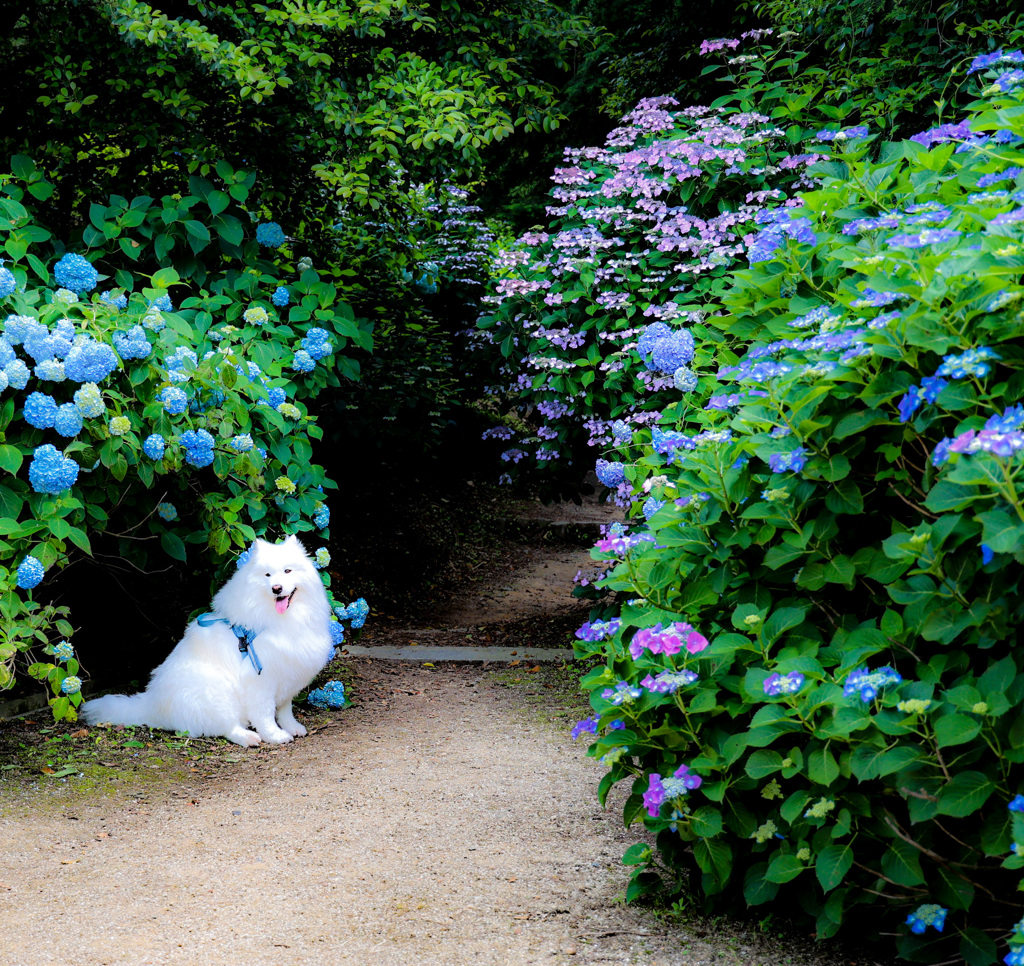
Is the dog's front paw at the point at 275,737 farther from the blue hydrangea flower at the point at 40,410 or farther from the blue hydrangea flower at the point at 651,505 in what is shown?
the blue hydrangea flower at the point at 651,505

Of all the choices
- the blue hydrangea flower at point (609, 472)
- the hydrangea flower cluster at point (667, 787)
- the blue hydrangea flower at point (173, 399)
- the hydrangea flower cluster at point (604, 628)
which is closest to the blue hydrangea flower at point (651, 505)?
the hydrangea flower cluster at point (604, 628)

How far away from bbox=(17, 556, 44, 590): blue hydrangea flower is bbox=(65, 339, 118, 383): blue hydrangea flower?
0.75 metres

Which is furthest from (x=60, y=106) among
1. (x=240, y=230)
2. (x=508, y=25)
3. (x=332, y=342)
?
(x=508, y=25)

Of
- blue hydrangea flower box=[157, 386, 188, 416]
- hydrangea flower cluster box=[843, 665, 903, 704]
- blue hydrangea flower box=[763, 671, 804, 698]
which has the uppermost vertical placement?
blue hydrangea flower box=[157, 386, 188, 416]

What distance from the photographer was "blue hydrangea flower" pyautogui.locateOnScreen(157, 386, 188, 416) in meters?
4.10

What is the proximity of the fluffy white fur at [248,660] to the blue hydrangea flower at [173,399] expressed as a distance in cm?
75

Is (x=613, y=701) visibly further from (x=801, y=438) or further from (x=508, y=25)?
(x=508, y=25)

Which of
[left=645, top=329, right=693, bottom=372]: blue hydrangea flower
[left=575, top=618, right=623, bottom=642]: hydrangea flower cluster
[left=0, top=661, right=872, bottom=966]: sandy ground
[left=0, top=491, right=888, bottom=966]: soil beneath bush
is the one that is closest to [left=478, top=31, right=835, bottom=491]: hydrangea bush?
[left=645, top=329, right=693, bottom=372]: blue hydrangea flower

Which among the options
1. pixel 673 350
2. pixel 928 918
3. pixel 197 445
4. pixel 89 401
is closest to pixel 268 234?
pixel 197 445

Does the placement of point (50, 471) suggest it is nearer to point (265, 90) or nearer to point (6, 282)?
point (6, 282)

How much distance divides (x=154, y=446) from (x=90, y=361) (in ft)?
1.41

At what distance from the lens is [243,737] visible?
454 cm

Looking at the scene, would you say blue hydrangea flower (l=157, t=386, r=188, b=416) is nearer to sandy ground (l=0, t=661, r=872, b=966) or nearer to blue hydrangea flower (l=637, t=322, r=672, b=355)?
sandy ground (l=0, t=661, r=872, b=966)

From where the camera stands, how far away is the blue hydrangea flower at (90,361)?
3824 mm
